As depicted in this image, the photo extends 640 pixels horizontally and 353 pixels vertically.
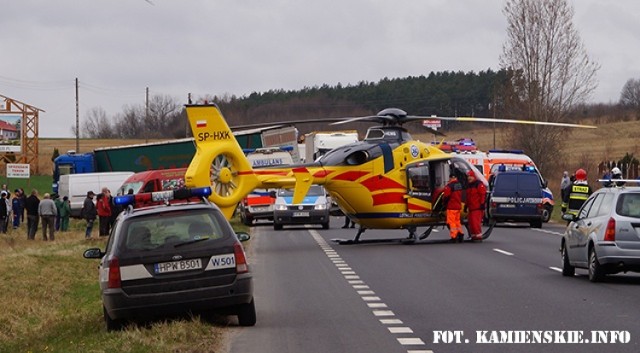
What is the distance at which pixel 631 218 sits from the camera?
61.2 ft

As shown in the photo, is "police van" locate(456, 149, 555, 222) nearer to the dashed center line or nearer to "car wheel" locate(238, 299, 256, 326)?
the dashed center line

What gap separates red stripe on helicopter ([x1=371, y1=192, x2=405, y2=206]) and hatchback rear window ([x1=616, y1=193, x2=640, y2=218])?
11.6 meters

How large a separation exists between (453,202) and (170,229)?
16393 millimetres

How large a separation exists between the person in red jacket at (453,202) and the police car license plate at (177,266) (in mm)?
16561

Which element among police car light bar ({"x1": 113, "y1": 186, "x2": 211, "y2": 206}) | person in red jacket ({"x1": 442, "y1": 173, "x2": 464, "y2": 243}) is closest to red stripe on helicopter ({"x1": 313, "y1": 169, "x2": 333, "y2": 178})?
person in red jacket ({"x1": 442, "y1": 173, "x2": 464, "y2": 243})

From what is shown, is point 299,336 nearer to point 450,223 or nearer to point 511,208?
point 450,223

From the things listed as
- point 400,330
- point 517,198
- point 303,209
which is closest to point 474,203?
point 517,198

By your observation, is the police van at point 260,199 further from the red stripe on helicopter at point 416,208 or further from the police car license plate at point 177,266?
the police car license plate at point 177,266

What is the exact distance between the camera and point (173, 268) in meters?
13.6

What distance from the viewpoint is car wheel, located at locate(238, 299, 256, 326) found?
14109 millimetres

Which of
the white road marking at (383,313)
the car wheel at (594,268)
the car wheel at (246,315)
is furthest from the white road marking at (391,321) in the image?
the car wheel at (594,268)

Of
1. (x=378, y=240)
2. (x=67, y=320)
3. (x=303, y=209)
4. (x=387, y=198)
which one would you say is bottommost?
(x=378, y=240)

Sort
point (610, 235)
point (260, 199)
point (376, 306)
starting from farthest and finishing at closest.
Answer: point (260, 199), point (610, 235), point (376, 306)

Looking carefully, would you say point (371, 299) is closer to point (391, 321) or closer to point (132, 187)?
point (391, 321)
